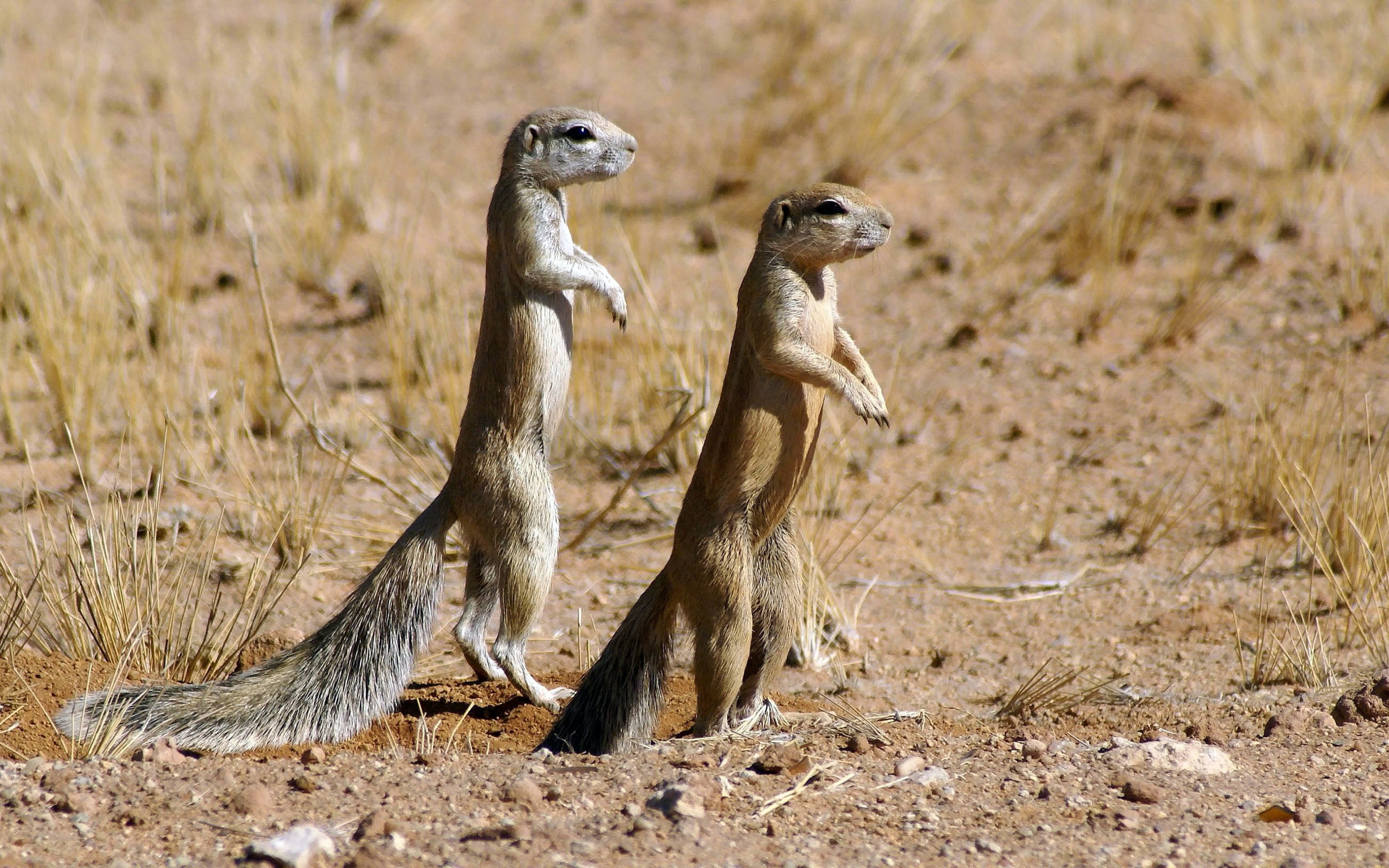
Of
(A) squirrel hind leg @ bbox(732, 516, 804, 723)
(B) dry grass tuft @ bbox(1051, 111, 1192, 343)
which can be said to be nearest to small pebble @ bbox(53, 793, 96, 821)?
(A) squirrel hind leg @ bbox(732, 516, 804, 723)

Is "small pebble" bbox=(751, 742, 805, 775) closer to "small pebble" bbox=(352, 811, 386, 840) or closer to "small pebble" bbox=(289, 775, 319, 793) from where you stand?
"small pebble" bbox=(352, 811, 386, 840)

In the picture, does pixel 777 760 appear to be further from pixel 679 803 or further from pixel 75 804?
pixel 75 804

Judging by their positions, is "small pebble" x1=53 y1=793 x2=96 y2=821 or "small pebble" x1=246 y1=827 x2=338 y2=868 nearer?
"small pebble" x1=246 y1=827 x2=338 y2=868

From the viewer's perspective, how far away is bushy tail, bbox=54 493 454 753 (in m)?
3.95

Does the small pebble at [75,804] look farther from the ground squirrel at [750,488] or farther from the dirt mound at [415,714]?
the ground squirrel at [750,488]

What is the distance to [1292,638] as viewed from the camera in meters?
4.94

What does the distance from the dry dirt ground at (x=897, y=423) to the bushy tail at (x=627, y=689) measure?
0.27 metres

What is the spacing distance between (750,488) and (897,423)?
356 cm

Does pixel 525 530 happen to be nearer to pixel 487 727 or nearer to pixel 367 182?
pixel 487 727

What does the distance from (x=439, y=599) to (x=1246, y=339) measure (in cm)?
529

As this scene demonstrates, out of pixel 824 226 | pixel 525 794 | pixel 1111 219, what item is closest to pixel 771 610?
pixel 525 794

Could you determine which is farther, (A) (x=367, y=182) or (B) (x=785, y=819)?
(A) (x=367, y=182)

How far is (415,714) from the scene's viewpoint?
4527mm

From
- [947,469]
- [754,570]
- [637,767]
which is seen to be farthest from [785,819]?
[947,469]
